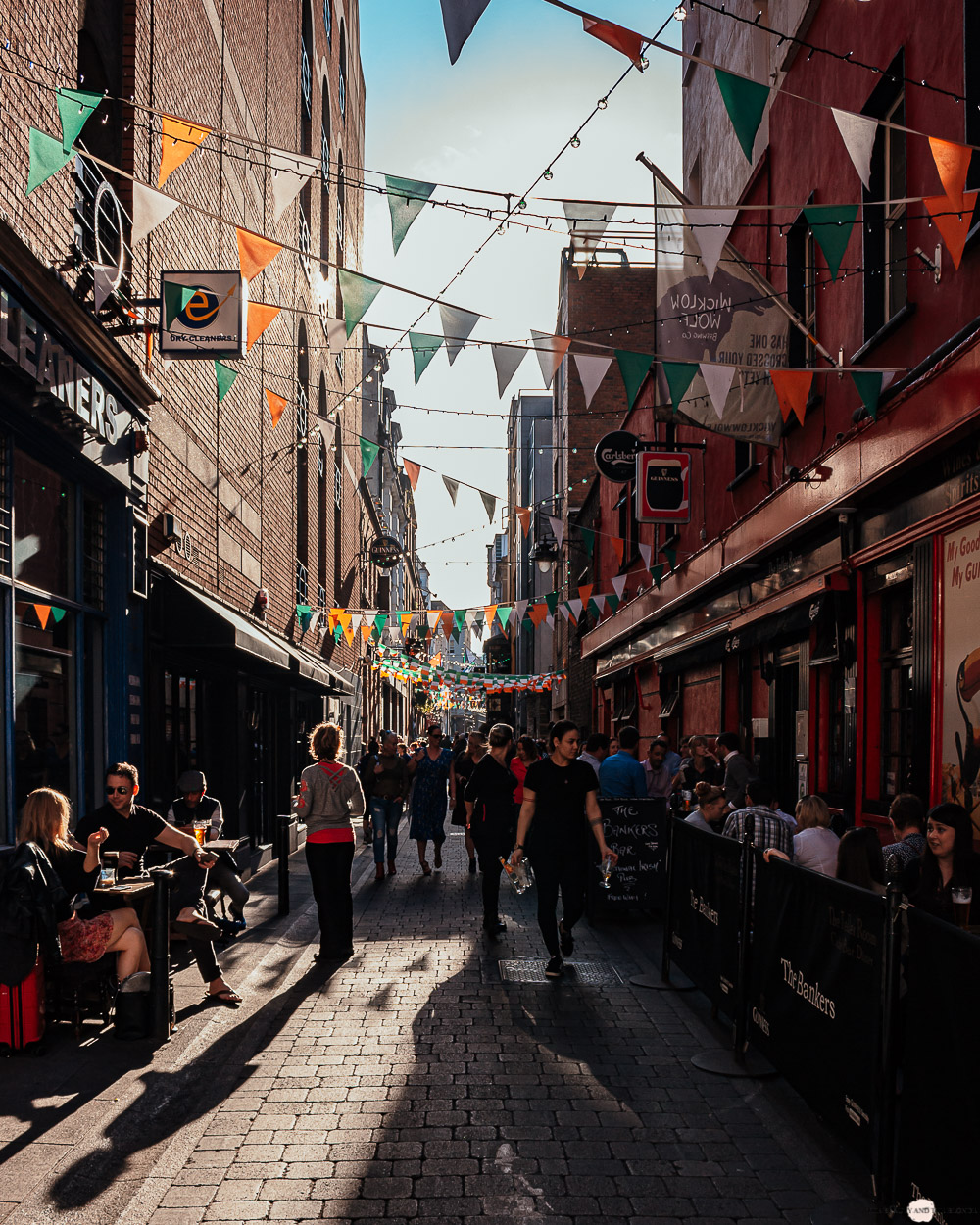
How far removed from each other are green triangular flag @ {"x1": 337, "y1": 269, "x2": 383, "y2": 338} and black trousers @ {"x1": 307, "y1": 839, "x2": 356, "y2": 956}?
3984 millimetres

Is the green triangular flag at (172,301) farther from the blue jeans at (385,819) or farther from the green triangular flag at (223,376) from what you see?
the blue jeans at (385,819)

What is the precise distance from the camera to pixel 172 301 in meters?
9.85

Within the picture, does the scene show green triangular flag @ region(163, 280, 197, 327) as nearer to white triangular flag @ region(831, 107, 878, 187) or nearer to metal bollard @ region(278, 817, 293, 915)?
metal bollard @ region(278, 817, 293, 915)

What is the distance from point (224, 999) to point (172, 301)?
590cm

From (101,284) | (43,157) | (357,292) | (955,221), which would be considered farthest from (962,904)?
(101,284)

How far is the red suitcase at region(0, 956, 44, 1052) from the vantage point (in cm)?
588

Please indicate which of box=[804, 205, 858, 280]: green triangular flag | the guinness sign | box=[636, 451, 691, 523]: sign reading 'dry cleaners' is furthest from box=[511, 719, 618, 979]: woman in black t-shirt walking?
the guinness sign

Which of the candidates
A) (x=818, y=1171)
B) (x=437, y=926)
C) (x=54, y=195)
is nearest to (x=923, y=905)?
(x=818, y=1171)

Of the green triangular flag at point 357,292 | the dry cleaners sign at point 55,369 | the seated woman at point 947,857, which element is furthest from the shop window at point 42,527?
the seated woman at point 947,857

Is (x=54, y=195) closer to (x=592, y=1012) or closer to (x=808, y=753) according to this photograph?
(x=592, y=1012)

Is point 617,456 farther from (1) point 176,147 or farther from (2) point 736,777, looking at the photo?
(1) point 176,147

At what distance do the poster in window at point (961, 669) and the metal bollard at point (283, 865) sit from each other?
583 centimetres

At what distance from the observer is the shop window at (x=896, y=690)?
915 centimetres

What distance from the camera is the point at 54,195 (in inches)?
328
